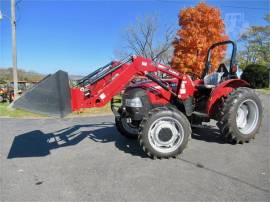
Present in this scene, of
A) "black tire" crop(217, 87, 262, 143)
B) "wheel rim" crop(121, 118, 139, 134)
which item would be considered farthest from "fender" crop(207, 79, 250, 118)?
"wheel rim" crop(121, 118, 139, 134)

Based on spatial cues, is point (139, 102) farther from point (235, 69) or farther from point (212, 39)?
point (212, 39)

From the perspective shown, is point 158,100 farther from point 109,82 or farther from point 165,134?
point 109,82

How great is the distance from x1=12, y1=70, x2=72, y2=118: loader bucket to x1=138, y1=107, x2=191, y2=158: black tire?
4.65ft

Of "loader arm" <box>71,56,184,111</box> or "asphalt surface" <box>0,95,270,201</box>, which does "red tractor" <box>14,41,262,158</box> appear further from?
"asphalt surface" <box>0,95,270,201</box>

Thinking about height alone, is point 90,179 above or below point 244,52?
below

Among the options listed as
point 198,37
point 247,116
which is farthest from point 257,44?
point 247,116

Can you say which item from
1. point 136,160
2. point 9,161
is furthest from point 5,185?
point 136,160

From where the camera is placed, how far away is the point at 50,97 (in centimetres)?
470

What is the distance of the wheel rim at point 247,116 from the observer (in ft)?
21.1

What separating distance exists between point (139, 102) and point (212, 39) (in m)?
16.9

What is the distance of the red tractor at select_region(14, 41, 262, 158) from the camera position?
477 centimetres

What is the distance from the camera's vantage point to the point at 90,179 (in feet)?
14.1

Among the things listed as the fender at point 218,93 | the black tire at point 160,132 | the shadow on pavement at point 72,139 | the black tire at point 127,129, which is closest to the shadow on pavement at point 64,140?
the shadow on pavement at point 72,139

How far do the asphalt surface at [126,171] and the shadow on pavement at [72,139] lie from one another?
0.07ft
